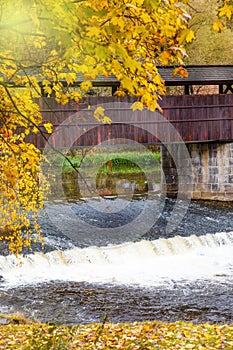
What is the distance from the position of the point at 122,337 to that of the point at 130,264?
14.6ft

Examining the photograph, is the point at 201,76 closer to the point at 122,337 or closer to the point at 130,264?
the point at 130,264

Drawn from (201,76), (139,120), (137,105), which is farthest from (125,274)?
(201,76)

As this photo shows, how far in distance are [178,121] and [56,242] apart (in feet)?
20.3

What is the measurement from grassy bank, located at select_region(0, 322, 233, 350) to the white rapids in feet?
8.67

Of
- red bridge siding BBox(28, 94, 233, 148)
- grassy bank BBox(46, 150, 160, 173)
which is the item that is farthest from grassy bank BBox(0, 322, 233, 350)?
grassy bank BBox(46, 150, 160, 173)

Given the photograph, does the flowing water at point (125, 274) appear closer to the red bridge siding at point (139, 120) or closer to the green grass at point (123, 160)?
the red bridge siding at point (139, 120)

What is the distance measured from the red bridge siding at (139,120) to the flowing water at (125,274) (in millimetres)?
2240

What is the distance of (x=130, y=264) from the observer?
29.3 ft

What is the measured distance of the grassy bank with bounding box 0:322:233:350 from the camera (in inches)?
162

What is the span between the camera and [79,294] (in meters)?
7.05

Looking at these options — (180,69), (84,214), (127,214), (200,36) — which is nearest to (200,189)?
(127,214)

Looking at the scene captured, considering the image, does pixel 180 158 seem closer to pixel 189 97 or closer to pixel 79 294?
pixel 189 97

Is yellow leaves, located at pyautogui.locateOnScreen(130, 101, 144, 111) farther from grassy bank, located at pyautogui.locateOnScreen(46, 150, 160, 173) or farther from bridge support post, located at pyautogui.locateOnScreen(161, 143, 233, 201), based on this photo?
grassy bank, located at pyautogui.locateOnScreen(46, 150, 160, 173)

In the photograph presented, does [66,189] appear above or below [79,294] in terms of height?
above
